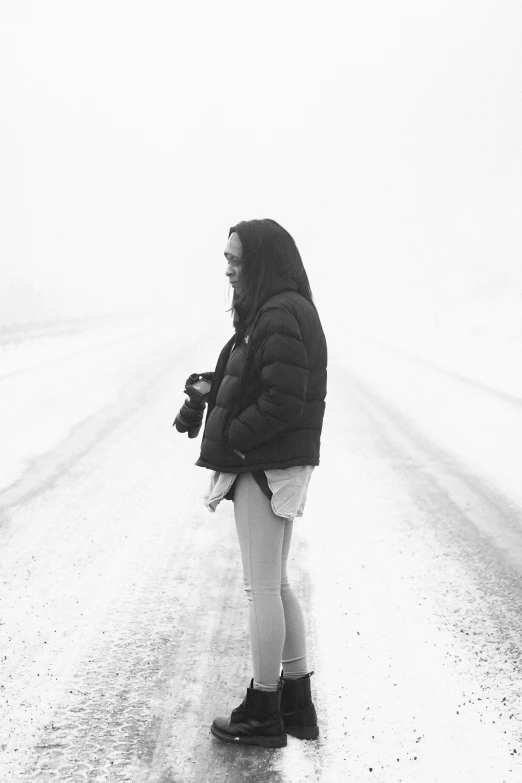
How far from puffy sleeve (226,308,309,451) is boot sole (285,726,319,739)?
1051 mm

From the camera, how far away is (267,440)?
2869 millimetres

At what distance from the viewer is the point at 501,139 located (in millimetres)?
90375

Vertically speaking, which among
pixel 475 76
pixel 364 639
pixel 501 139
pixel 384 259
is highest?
pixel 475 76

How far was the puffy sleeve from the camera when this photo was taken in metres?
2.80

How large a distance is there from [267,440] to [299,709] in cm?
101

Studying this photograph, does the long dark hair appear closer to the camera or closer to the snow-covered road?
the camera

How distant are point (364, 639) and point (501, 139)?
312ft

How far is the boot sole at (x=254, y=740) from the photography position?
2.91 m

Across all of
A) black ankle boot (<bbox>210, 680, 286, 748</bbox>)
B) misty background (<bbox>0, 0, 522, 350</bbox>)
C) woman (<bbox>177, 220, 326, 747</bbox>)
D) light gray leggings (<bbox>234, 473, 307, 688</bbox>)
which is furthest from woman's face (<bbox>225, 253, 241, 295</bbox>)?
misty background (<bbox>0, 0, 522, 350</bbox>)

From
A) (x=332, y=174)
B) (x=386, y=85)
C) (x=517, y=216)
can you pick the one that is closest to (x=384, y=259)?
(x=517, y=216)

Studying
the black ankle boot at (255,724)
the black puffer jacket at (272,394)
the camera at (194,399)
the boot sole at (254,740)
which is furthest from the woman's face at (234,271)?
the boot sole at (254,740)

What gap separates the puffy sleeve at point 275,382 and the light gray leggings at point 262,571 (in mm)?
193

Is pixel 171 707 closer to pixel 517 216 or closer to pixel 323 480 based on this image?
pixel 323 480

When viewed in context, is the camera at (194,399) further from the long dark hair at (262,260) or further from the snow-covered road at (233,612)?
the snow-covered road at (233,612)
